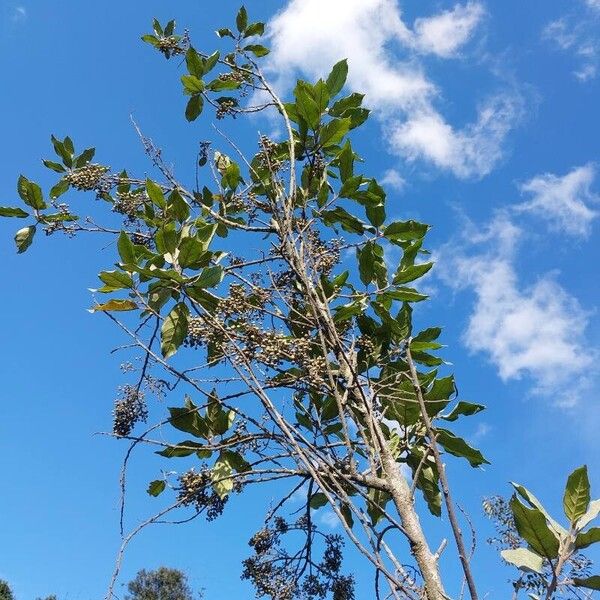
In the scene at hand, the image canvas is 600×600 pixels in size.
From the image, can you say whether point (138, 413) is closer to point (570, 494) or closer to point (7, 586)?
point (570, 494)

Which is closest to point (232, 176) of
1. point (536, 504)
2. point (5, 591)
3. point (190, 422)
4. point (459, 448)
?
point (190, 422)

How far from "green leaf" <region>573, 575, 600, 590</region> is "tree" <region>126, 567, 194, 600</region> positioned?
95.9 feet

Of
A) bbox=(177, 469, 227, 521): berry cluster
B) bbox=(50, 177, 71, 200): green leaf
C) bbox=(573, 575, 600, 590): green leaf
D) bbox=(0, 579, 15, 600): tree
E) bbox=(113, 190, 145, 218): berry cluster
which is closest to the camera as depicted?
bbox=(573, 575, 600, 590): green leaf

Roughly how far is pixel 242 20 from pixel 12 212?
4.83 feet

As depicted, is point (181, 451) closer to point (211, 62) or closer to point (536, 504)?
point (536, 504)

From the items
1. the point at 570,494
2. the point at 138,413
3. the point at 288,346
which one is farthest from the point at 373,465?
the point at 138,413

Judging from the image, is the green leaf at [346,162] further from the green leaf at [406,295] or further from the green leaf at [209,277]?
the green leaf at [209,277]

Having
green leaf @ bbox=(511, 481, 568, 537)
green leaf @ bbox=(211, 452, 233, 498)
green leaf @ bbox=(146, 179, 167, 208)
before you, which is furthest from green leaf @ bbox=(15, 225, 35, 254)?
green leaf @ bbox=(511, 481, 568, 537)

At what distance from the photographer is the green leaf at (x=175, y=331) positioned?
2.20m

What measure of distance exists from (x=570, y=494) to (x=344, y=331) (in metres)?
1.11

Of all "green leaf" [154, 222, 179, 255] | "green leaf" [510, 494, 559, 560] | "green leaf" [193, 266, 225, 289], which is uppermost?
"green leaf" [154, 222, 179, 255]

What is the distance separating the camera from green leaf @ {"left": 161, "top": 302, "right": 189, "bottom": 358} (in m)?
2.20

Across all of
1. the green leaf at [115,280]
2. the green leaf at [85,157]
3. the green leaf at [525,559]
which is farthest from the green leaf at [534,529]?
the green leaf at [85,157]

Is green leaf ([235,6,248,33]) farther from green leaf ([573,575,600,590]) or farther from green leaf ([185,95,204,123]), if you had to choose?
green leaf ([573,575,600,590])
